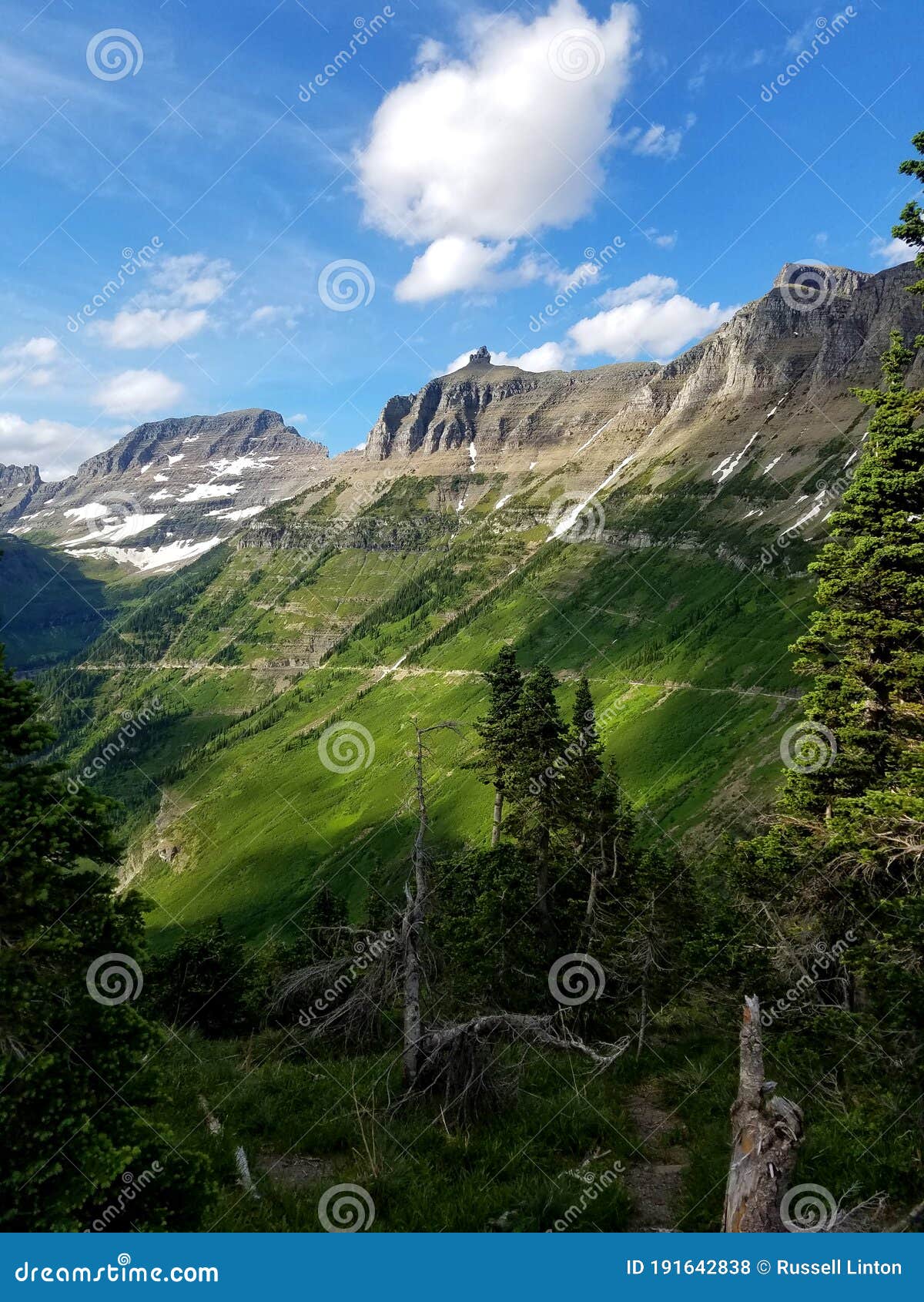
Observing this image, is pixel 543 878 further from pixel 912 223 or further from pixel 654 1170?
pixel 912 223

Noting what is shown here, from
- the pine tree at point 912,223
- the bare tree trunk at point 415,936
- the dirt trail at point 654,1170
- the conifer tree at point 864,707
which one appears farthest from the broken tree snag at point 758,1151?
the pine tree at point 912,223

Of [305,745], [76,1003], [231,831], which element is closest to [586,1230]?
[76,1003]

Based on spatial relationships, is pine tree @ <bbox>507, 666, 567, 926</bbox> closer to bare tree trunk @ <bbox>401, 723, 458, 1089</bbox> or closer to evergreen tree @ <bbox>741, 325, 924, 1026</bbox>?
evergreen tree @ <bbox>741, 325, 924, 1026</bbox>

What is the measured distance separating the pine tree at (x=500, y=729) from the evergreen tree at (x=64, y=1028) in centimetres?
1780

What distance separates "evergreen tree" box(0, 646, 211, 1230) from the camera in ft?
24.4

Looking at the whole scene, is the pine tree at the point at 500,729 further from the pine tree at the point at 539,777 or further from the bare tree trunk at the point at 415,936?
the bare tree trunk at the point at 415,936

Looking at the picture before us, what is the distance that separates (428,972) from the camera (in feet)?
42.0

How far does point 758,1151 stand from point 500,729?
21601 mm

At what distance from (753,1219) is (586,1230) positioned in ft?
12.2

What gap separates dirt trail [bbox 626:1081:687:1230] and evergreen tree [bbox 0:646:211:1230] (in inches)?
258

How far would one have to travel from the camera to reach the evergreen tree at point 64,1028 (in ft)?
24.4

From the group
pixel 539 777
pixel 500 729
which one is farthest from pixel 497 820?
pixel 500 729

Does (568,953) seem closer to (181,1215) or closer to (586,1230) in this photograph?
(586,1230)

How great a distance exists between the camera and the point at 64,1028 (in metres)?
8.12
